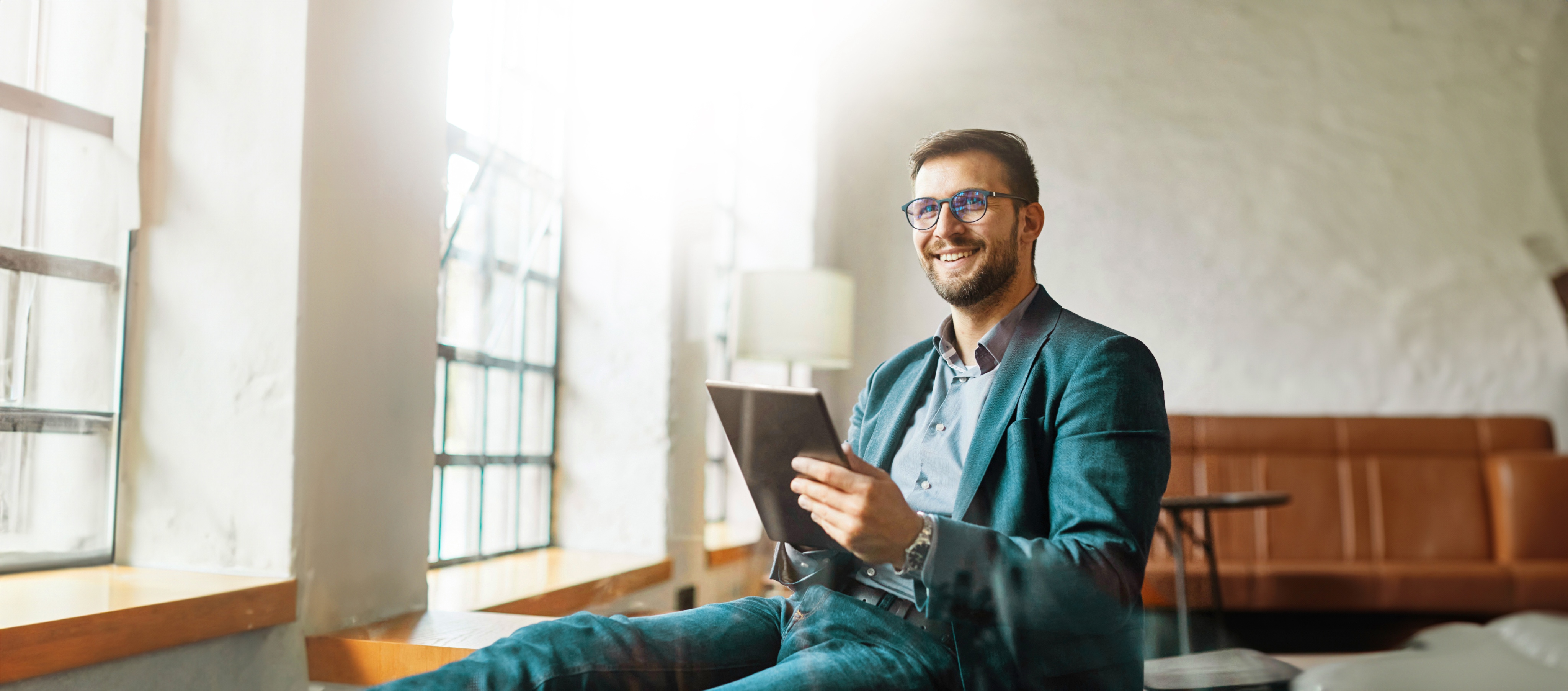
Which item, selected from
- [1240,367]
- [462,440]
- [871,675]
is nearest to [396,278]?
[462,440]

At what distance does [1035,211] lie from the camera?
0.33m

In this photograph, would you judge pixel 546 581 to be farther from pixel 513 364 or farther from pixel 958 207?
pixel 958 207

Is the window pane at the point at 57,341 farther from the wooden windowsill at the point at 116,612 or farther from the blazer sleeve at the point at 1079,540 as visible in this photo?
the blazer sleeve at the point at 1079,540

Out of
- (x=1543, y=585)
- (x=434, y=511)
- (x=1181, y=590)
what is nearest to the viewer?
(x=1543, y=585)

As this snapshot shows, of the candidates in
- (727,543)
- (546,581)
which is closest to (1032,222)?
(727,543)

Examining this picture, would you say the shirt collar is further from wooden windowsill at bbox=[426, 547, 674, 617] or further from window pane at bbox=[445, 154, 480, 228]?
window pane at bbox=[445, 154, 480, 228]

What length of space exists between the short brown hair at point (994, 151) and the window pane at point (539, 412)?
1.79 feet

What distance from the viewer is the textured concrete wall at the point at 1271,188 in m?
0.25

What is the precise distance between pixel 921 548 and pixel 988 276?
12cm

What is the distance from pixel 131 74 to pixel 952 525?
0.78m

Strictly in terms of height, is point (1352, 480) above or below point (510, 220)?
below

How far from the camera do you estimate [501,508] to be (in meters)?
0.86

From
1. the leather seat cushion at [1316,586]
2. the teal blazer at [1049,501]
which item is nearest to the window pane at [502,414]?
the teal blazer at [1049,501]

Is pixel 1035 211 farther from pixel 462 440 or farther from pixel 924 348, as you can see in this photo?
pixel 462 440
